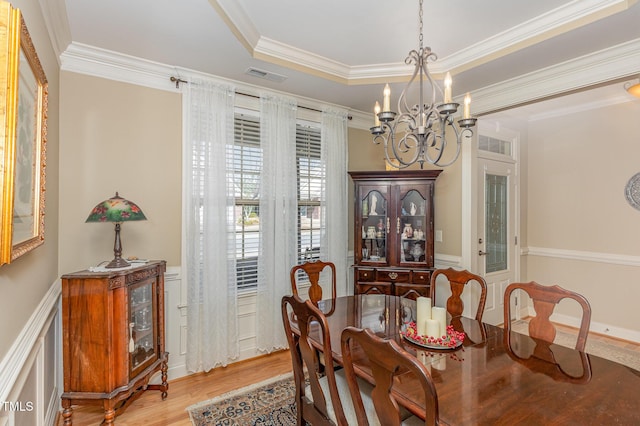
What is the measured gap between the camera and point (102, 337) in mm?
1991

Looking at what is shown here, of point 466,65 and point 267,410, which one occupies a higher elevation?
point 466,65

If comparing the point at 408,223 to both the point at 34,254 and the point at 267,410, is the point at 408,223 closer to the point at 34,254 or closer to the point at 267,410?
the point at 267,410

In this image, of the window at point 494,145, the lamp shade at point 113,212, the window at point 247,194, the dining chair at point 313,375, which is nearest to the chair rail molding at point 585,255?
the window at point 494,145

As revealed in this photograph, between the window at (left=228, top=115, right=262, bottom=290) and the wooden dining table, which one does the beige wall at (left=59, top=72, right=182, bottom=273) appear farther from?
the wooden dining table

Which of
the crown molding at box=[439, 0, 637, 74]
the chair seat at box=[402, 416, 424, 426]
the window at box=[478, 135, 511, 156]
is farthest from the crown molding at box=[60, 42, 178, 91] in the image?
the window at box=[478, 135, 511, 156]

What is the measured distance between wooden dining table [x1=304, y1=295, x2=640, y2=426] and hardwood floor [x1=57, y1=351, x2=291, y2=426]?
1377 millimetres

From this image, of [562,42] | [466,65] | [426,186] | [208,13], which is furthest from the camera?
[426,186]

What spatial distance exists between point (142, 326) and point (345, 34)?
8.74ft

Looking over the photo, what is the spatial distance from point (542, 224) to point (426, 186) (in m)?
2.17

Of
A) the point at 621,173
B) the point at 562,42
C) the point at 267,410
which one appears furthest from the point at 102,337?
the point at 621,173

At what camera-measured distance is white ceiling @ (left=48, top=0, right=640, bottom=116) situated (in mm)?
2004

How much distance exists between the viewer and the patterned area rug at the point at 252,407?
86.4 inches

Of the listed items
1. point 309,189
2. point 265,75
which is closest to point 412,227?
point 309,189

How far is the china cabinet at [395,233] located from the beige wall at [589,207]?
2.08 metres
